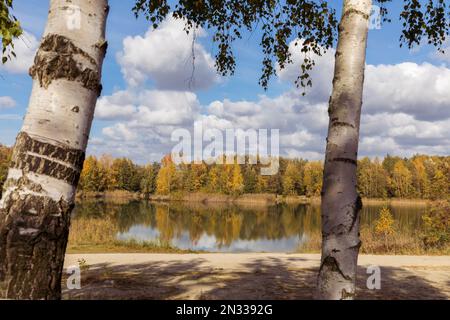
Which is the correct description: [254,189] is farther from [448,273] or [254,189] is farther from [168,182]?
[448,273]

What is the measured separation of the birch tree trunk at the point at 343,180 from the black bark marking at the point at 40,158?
1.81m

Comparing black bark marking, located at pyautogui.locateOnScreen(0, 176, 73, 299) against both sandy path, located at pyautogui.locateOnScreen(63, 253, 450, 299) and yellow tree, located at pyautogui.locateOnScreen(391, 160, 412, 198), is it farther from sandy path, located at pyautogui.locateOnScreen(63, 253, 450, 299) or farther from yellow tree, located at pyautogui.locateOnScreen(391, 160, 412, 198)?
yellow tree, located at pyautogui.locateOnScreen(391, 160, 412, 198)

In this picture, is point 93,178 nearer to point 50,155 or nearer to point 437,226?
point 437,226

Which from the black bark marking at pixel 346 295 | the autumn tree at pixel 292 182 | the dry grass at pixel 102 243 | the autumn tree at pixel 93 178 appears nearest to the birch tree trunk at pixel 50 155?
the black bark marking at pixel 346 295

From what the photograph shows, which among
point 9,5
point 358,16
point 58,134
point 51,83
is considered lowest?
point 58,134

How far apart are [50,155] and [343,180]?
6.32 feet

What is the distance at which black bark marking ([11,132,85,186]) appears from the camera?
67.3 inches

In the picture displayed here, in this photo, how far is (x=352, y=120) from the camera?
9.44 ft

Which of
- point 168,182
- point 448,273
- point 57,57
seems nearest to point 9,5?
point 57,57

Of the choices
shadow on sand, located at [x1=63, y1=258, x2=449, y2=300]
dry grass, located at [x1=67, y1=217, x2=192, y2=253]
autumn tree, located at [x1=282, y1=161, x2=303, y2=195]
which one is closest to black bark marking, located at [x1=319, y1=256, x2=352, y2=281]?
shadow on sand, located at [x1=63, y1=258, x2=449, y2=300]

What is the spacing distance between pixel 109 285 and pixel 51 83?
559 centimetres

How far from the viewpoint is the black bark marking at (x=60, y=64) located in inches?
71.4

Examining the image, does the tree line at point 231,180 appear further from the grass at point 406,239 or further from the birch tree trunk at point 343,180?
the birch tree trunk at point 343,180

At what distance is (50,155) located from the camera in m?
1.72
